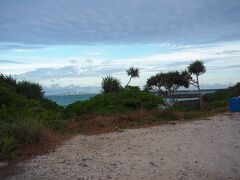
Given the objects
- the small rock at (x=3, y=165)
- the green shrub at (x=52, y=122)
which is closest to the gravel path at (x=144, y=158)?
the small rock at (x=3, y=165)

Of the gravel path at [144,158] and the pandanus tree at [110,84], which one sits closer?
the gravel path at [144,158]

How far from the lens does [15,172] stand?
7805 millimetres

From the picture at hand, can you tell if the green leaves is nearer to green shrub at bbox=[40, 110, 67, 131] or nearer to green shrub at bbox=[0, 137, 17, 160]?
green shrub at bbox=[40, 110, 67, 131]

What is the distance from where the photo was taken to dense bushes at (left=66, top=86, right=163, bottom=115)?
848 inches

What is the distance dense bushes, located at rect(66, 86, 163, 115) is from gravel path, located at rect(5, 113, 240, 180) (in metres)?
9.11

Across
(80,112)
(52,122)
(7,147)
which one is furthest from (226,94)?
(7,147)

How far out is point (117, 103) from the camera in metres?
22.4

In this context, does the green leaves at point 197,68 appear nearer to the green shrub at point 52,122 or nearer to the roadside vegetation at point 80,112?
the roadside vegetation at point 80,112

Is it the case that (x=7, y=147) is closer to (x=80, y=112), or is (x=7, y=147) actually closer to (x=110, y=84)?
(x=80, y=112)

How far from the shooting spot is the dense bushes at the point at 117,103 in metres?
21.5

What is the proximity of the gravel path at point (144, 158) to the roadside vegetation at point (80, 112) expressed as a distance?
102 cm

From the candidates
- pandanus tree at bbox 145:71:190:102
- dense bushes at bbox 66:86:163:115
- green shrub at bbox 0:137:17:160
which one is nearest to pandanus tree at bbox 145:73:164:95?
pandanus tree at bbox 145:71:190:102

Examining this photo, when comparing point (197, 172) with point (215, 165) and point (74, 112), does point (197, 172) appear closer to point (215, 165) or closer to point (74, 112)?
point (215, 165)

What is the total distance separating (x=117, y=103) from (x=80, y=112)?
236cm
